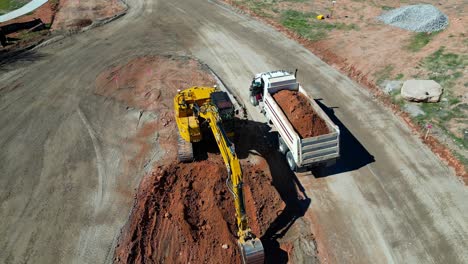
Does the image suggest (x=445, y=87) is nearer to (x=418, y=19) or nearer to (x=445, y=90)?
(x=445, y=90)

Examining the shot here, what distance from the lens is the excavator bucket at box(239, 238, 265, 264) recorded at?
12680mm

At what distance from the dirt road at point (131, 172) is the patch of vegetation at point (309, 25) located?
301 cm

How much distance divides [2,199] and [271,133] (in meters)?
13.4

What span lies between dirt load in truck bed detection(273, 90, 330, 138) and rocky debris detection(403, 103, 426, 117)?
695 cm

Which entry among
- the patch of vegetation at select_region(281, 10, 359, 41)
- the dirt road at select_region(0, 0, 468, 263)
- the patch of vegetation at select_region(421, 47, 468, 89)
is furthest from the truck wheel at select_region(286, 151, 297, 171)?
the patch of vegetation at select_region(281, 10, 359, 41)

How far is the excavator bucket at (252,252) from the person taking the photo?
1268 centimetres

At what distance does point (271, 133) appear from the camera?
20.1 m

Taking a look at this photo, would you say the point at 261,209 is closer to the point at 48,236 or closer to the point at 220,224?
the point at 220,224

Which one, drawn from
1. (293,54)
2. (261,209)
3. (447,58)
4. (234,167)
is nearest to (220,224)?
(261,209)

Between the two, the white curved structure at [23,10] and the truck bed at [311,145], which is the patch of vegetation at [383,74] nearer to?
the truck bed at [311,145]

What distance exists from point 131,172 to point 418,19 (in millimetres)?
26153

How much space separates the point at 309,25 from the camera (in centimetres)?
3219

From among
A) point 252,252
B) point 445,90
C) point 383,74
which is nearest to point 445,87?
point 445,90

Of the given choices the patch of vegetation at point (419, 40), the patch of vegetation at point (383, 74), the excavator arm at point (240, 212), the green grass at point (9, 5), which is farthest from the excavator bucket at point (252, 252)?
the green grass at point (9, 5)
